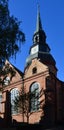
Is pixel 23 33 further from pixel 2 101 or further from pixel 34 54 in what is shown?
pixel 34 54

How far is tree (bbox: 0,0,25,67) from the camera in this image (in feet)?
71.6

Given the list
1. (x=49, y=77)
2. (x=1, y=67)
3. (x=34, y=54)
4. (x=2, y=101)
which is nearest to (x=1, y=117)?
(x=2, y=101)

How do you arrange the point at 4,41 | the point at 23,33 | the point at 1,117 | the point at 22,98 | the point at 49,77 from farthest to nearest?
the point at 1,117
the point at 49,77
the point at 22,98
the point at 23,33
the point at 4,41

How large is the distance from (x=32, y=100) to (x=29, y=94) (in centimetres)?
100

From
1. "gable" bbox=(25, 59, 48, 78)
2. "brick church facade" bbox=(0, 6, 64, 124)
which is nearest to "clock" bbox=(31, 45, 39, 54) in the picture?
"brick church facade" bbox=(0, 6, 64, 124)

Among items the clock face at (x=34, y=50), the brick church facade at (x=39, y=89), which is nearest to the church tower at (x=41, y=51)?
the clock face at (x=34, y=50)

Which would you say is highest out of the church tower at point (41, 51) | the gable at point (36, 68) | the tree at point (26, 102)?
the church tower at point (41, 51)

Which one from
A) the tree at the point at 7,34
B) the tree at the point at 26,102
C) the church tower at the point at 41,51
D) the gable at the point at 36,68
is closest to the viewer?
the tree at the point at 7,34

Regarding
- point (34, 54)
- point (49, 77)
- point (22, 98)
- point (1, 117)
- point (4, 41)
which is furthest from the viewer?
point (34, 54)

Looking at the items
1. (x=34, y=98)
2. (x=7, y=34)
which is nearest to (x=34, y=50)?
(x=34, y=98)

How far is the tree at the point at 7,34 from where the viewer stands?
2181cm

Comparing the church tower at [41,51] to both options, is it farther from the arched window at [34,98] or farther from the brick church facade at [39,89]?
the arched window at [34,98]

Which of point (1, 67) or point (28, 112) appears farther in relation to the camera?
point (28, 112)

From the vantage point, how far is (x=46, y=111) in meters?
36.7
